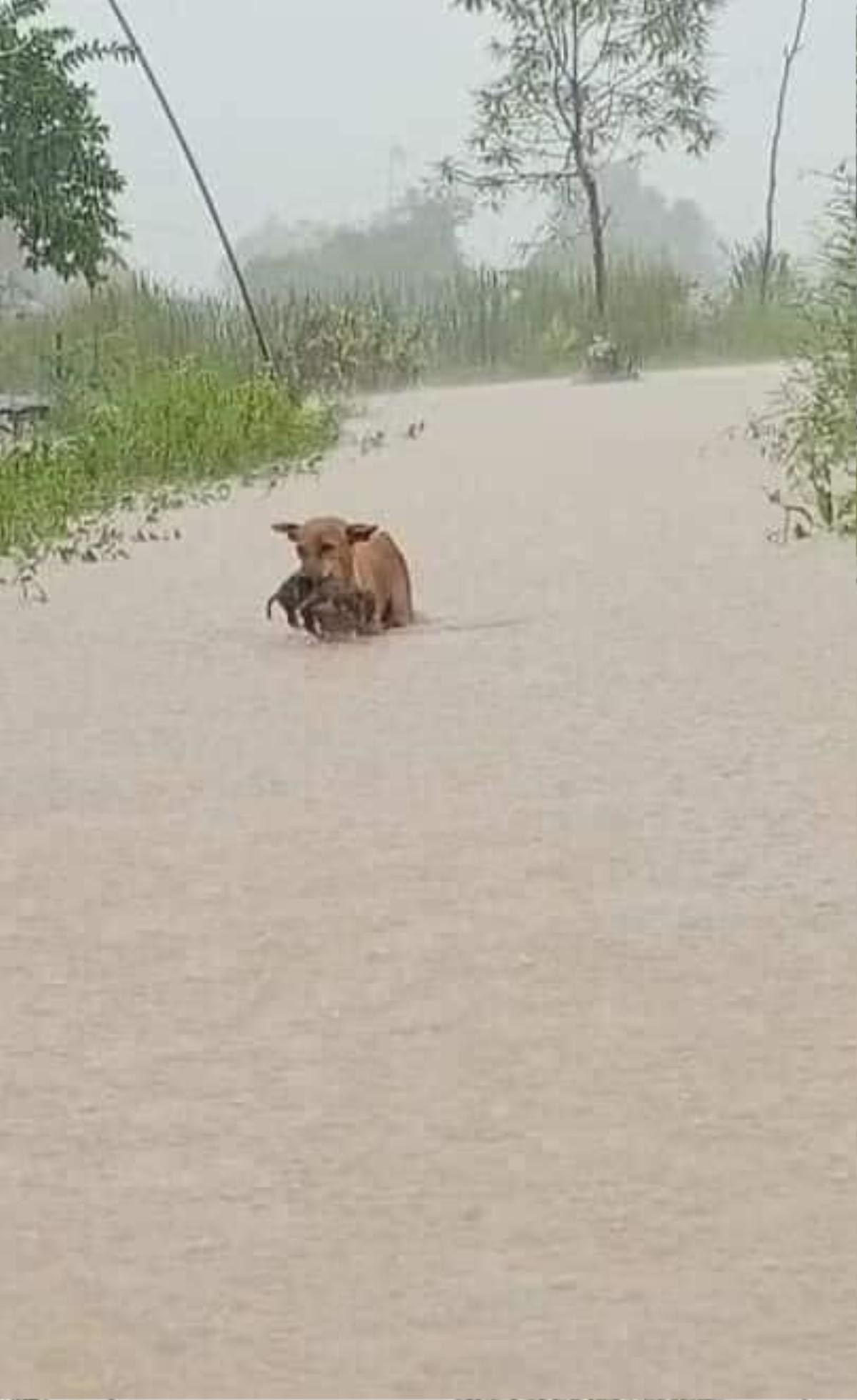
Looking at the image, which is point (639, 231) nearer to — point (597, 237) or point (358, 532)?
point (597, 237)

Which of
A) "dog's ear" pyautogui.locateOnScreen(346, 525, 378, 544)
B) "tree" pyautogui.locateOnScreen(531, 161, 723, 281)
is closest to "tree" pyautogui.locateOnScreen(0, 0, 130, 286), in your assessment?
"tree" pyautogui.locateOnScreen(531, 161, 723, 281)

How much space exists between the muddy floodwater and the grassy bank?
1.41 meters

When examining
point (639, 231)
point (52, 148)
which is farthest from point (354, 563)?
point (639, 231)

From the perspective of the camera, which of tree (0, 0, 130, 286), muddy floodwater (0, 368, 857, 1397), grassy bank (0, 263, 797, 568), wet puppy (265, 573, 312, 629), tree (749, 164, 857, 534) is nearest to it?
muddy floodwater (0, 368, 857, 1397)

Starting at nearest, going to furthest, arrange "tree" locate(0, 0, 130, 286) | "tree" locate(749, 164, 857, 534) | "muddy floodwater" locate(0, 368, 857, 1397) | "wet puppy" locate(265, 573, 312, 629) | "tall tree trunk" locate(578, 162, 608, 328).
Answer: "muddy floodwater" locate(0, 368, 857, 1397) < "wet puppy" locate(265, 573, 312, 629) < "tree" locate(749, 164, 857, 534) < "tree" locate(0, 0, 130, 286) < "tall tree trunk" locate(578, 162, 608, 328)

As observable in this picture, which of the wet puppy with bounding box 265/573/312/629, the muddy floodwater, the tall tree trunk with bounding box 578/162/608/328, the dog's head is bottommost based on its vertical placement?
the muddy floodwater

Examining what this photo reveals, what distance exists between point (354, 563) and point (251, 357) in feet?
12.8

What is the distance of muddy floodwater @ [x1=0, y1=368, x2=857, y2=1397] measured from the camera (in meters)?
1.27

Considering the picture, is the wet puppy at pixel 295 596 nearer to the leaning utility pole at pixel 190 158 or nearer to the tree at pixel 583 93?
the leaning utility pole at pixel 190 158

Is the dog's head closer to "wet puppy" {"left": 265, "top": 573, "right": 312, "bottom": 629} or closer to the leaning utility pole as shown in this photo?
"wet puppy" {"left": 265, "top": 573, "right": 312, "bottom": 629}

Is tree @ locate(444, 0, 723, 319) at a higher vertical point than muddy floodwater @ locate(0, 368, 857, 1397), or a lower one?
higher

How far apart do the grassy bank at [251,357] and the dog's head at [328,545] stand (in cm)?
91

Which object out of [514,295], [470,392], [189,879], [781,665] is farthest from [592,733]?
[514,295]

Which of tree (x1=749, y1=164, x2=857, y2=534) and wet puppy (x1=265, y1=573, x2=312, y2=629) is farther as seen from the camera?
tree (x1=749, y1=164, x2=857, y2=534)
